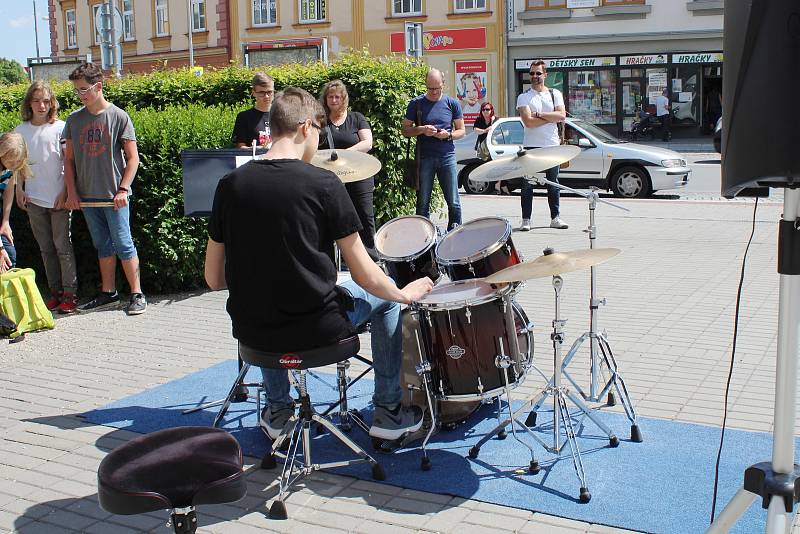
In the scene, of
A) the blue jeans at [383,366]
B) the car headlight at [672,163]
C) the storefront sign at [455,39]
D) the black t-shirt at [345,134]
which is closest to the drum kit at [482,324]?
the blue jeans at [383,366]

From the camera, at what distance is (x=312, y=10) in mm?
Result: 37344

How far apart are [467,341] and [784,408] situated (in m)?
2.02

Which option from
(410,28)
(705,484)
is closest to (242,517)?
(705,484)

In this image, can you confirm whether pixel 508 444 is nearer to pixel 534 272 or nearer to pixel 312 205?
pixel 534 272

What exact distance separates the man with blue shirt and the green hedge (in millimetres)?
313

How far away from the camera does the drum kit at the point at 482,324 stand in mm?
4438

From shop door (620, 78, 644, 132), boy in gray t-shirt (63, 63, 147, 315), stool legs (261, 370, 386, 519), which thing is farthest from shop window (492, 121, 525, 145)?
shop door (620, 78, 644, 132)

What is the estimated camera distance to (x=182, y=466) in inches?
111

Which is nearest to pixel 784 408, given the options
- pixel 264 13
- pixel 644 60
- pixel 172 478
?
pixel 172 478

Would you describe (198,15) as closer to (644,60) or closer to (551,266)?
(644,60)

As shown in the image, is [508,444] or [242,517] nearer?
[242,517]

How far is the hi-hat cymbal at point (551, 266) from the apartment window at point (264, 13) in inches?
1416

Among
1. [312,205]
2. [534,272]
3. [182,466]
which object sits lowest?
[182,466]

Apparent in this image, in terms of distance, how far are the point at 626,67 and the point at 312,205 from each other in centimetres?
3004
